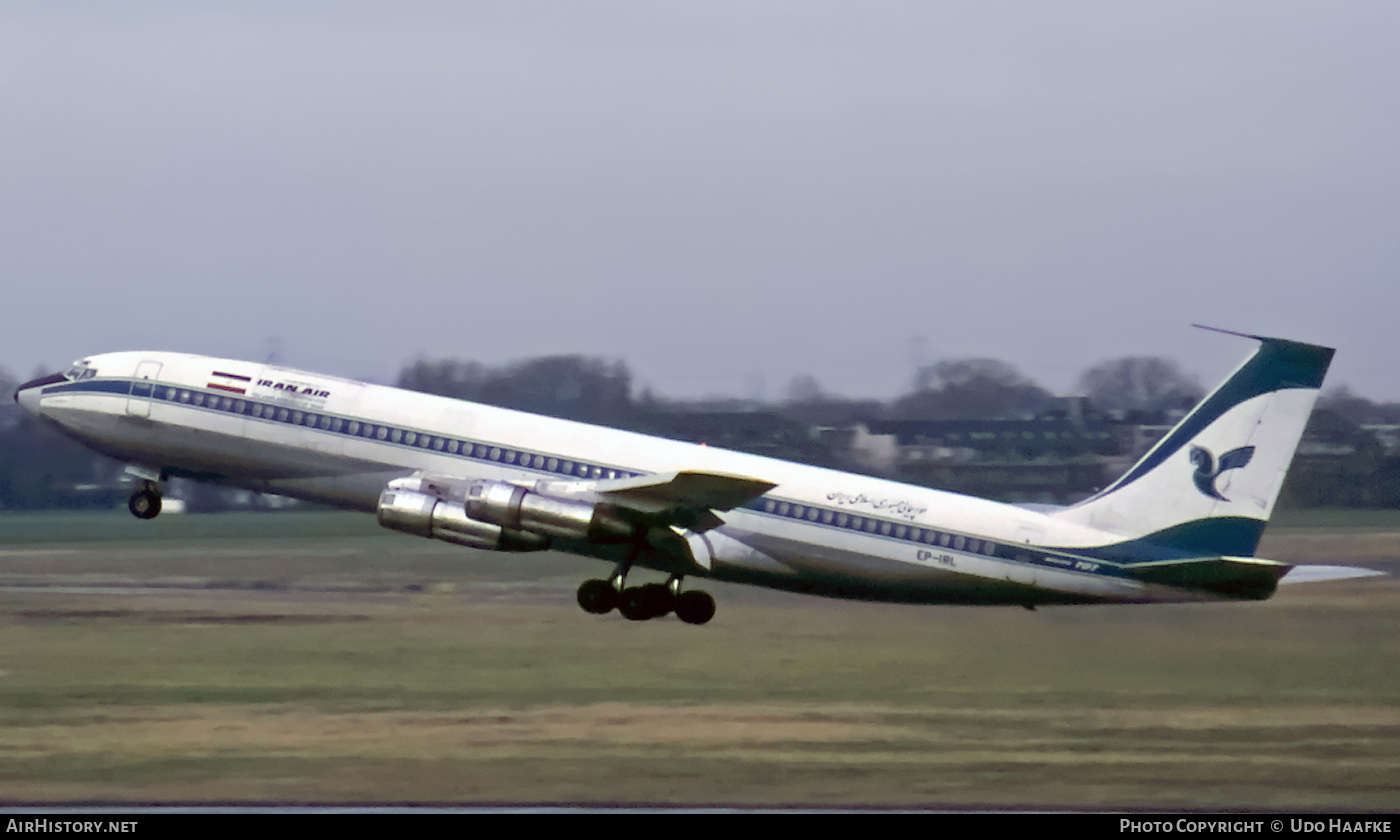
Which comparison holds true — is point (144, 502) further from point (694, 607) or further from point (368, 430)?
point (694, 607)

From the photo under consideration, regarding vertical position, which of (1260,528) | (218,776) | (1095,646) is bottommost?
(218,776)

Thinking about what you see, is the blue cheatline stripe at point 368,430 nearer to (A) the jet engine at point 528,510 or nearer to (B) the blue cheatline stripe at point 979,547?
(A) the jet engine at point 528,510

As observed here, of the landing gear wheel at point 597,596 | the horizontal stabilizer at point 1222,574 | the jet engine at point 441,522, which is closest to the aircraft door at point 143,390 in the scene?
the jet engine at point 441,522

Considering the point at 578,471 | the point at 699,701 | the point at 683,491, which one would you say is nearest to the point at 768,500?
the point at 683,491

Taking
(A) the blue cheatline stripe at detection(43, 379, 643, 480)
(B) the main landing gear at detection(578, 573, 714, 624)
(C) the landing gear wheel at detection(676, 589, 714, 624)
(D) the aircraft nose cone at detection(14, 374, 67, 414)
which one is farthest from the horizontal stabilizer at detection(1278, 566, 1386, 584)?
(D) the aircraft nose cone at detection(14, 374, 67, 414)

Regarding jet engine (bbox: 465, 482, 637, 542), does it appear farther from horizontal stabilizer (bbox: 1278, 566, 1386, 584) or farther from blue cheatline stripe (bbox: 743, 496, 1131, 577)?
horizontal stabilizer (bbox: 1278, 566, 1386, 584)

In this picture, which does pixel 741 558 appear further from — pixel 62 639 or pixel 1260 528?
pixel 62 639

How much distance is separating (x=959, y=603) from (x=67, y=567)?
31589mm

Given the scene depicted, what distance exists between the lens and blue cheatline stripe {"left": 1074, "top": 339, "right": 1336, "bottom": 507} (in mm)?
30953

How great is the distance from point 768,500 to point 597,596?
412cm

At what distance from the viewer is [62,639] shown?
38.3 m

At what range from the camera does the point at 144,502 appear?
119 feet
